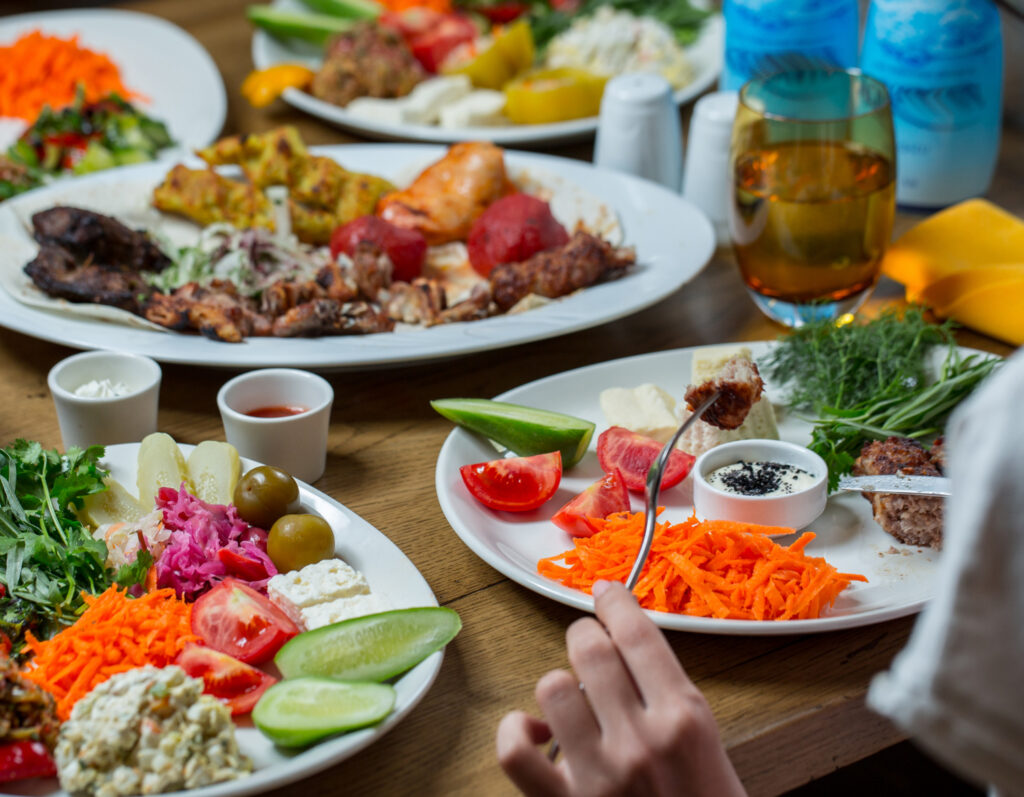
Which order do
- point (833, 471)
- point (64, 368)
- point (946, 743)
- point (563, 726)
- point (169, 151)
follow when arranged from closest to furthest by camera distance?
point (946, 743)
point (563, 726)
point (833, 471)
point (64, 368)
point (169, 151)

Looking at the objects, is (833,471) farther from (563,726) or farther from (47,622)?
(47,622)

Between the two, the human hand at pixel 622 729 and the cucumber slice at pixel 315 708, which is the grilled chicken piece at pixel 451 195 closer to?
the cucumber slice at pixel 315 708

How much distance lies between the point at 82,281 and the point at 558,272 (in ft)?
2.87

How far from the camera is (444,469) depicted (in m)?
1.45

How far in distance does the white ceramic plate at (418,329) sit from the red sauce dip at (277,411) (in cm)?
12

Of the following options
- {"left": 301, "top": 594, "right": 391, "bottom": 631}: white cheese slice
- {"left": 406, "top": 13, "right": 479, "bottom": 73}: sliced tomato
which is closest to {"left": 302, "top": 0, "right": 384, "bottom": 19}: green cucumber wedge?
{"left": 406, "top": 13, "right": 479, "bottom": 73}: sliced tomato

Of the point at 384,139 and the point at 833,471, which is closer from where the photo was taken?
the point at 833,471

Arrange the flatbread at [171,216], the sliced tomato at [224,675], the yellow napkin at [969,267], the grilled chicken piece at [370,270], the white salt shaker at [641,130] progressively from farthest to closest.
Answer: the white salt shaker at [641,130], the flatbread at [171,216], the grilled chicken piece at [370,270], the yellow napkin at [969,267], the sliced tomato at [224,675]

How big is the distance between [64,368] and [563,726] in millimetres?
1082

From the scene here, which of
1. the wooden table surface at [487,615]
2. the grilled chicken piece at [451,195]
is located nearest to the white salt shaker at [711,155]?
the wooden table surface at [487,615]

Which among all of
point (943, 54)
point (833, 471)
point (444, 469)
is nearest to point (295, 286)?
point (444, 469)

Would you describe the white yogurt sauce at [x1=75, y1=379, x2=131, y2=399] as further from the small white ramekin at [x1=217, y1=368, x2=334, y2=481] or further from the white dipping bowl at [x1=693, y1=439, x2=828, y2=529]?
the white dipping bowl at [x1=693, y1=439, x2=828, y2=529]

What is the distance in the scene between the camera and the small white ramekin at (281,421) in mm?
1491

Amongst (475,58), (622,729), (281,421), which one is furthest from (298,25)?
(622,729)
